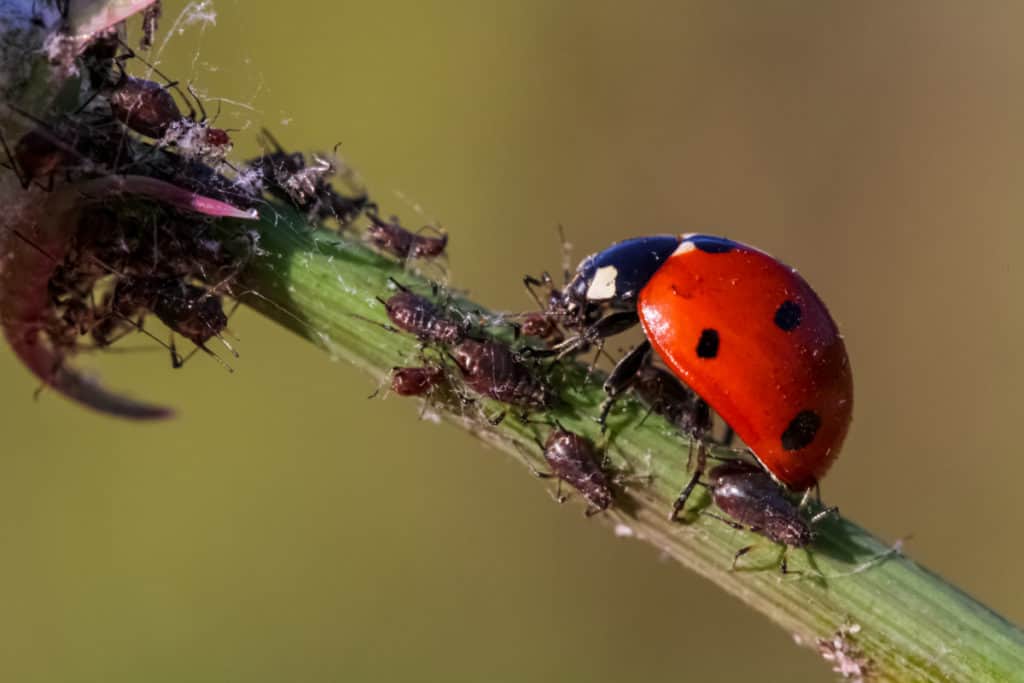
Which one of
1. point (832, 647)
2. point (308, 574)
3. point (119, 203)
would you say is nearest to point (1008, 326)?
point (308, 574)

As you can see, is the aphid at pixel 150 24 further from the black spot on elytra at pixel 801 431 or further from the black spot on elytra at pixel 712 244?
the black spot on elytra at pixel 801 431

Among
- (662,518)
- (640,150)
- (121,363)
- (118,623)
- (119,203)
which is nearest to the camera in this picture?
(119,203)

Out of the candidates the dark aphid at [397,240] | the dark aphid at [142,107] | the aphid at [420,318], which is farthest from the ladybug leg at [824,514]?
the dark aphid at [142,107]

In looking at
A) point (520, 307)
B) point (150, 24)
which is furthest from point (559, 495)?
point (520, 307)

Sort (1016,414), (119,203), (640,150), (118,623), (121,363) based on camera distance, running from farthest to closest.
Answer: (640,150) → (1016,414) → (121,363) → (118,623) → (119,203)

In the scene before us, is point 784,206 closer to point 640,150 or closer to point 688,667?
point 640,150

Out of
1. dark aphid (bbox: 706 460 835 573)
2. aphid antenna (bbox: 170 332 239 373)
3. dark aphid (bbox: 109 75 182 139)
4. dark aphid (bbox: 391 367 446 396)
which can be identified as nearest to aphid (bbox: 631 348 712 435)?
dark aphid (bbox: 706 460 835 573)

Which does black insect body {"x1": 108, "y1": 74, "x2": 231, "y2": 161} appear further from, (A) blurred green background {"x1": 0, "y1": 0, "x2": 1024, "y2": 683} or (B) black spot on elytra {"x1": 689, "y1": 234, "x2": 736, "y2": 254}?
(A) blurred green background {"x1": 0, "y1": 0, "x2": 1024, "y2": 683}
